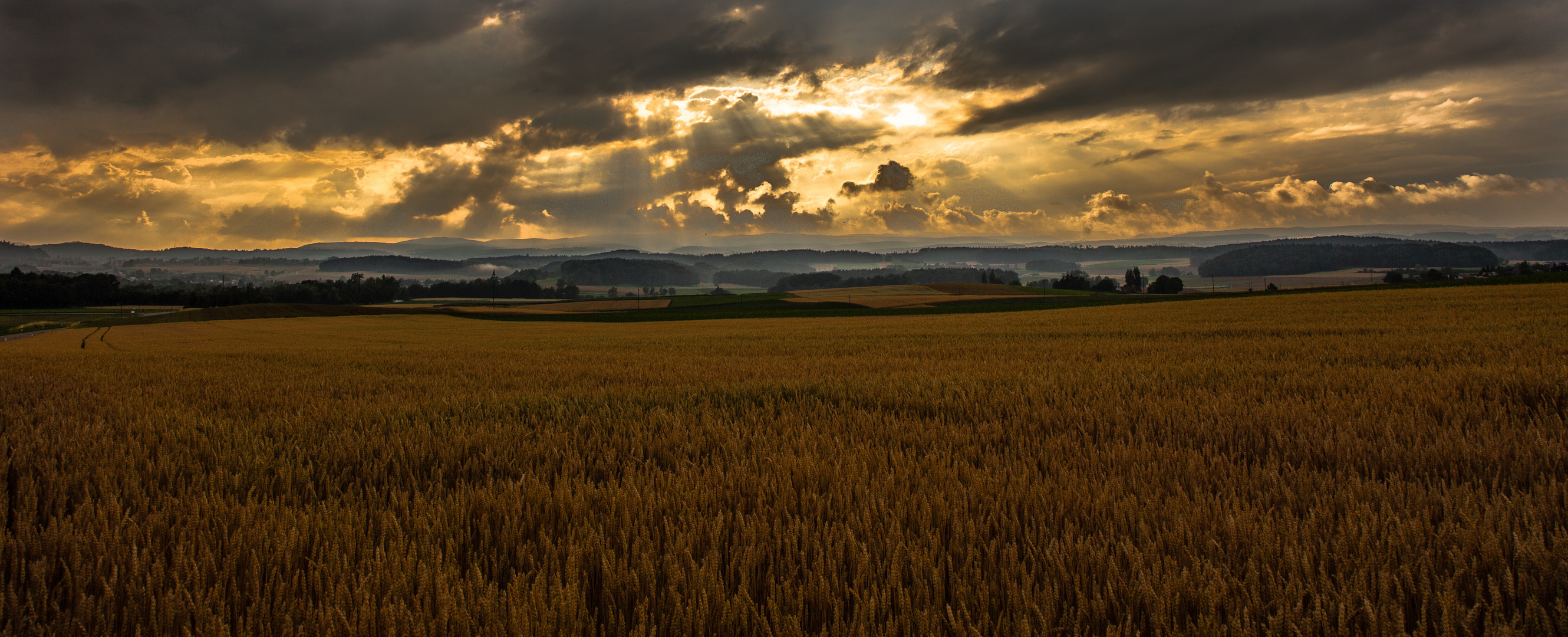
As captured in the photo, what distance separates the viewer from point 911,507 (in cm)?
274

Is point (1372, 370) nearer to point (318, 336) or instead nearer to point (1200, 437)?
point (1200, 437)

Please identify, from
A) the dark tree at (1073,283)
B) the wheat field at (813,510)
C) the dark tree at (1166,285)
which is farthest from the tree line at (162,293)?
the dark tree at (1166,285)

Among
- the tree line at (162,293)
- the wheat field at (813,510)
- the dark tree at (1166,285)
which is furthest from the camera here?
the dark tree at (1166,285)

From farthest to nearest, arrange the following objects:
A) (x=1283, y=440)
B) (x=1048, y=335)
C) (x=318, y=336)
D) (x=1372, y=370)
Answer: (x=318, y=336) < (x=1048, y=335) < (x=1372, y=370) < (x=1283, y=440)

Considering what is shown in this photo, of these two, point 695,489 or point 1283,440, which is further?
point 1283,440

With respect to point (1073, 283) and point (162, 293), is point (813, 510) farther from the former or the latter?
point (162, 293)

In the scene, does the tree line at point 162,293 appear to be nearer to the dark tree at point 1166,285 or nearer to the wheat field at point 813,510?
the wheat field at point 813,510

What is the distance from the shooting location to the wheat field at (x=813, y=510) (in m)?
1.92

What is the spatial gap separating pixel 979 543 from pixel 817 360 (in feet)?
29.5

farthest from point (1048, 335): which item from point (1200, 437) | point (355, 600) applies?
point (355, 600)

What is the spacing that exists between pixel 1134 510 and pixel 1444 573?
910 millimetres

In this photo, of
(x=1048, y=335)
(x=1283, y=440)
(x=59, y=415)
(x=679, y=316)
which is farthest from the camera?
(x=679, y=316)

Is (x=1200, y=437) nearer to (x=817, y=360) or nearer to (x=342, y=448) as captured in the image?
(x=342, y=448)

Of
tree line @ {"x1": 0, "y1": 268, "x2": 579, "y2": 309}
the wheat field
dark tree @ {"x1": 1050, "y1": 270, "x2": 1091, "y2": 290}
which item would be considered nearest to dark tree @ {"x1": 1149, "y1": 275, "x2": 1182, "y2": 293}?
dark tree @ {"x1": 1050, "y1": 270, "x2": 1091, "y2": 290}
